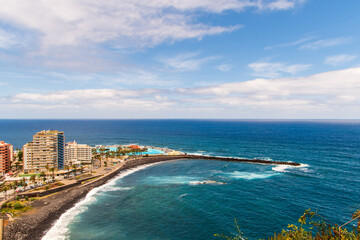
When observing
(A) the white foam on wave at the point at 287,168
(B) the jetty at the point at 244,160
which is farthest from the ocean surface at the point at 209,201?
(B) the jetty at the point at 244,160

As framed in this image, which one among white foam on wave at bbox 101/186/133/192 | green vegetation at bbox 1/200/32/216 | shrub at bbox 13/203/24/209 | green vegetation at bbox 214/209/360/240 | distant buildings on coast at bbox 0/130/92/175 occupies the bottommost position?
white foam on wave at bbox 101/186/133/192

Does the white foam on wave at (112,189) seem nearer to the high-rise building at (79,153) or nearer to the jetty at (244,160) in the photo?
the high-rise building at (79,153)

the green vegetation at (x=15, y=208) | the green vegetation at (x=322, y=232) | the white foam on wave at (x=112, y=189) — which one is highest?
the green vegetation at (x=322, y=232)

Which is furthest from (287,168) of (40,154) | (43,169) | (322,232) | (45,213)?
(40,154)

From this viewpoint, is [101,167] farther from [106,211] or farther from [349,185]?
[349,185]

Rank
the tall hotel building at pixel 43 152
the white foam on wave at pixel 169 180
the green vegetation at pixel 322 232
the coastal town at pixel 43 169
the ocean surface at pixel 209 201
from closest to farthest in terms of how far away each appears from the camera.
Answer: the green vegetation at pixel 322 232
the ocean surface at pixel 209 201
the coastal town at pixel 43 169
the white foam on wave at pixel 169 180
the tall hotel building at pixel 43 152

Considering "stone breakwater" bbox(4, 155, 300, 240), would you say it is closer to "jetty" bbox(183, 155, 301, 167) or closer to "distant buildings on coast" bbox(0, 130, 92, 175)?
"distant buildings on coast" bbox(0, 130, 92, 175)

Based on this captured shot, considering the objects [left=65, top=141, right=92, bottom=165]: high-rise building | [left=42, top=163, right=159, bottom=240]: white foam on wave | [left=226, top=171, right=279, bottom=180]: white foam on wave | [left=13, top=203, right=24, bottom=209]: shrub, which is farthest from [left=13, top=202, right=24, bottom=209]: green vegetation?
[left=226, top=171, right=279, bottom=180]: white foam on wave

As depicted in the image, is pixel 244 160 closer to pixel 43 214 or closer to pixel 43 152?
pixel 43 214
